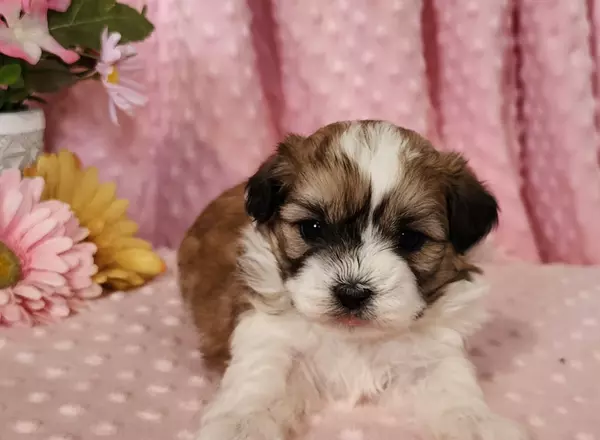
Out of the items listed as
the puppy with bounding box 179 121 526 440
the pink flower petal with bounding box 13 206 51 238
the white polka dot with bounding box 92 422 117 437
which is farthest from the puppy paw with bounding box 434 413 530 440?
the pink flower petal with bounding box 13 206 51 238

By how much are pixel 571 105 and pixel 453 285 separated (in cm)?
115

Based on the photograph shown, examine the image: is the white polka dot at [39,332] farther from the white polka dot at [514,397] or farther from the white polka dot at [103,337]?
the white polka dot at [514,397]

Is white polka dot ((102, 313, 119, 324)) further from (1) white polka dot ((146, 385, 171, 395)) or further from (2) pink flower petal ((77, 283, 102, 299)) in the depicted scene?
(1) white polka dot ((146, 385, 171, 395))

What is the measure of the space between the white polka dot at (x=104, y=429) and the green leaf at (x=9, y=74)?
38.2 inches

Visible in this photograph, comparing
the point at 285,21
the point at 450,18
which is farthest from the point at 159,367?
the point at 450,18

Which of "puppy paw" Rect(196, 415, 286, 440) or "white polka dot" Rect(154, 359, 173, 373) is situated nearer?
"puppy paw" Rect(196, 415, 286, 440)

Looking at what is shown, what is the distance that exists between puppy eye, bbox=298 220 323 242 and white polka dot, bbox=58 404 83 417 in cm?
53

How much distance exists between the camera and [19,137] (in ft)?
6.39

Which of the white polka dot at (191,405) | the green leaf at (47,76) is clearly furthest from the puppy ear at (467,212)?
the green leaf at (47,76)

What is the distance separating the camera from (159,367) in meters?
1.54

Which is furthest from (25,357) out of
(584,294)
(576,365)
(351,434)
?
(584,294)

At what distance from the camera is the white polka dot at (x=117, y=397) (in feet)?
4.50

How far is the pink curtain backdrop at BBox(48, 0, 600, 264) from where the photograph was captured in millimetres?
2301

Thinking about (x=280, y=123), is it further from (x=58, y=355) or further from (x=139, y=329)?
(x=58, y=355)
